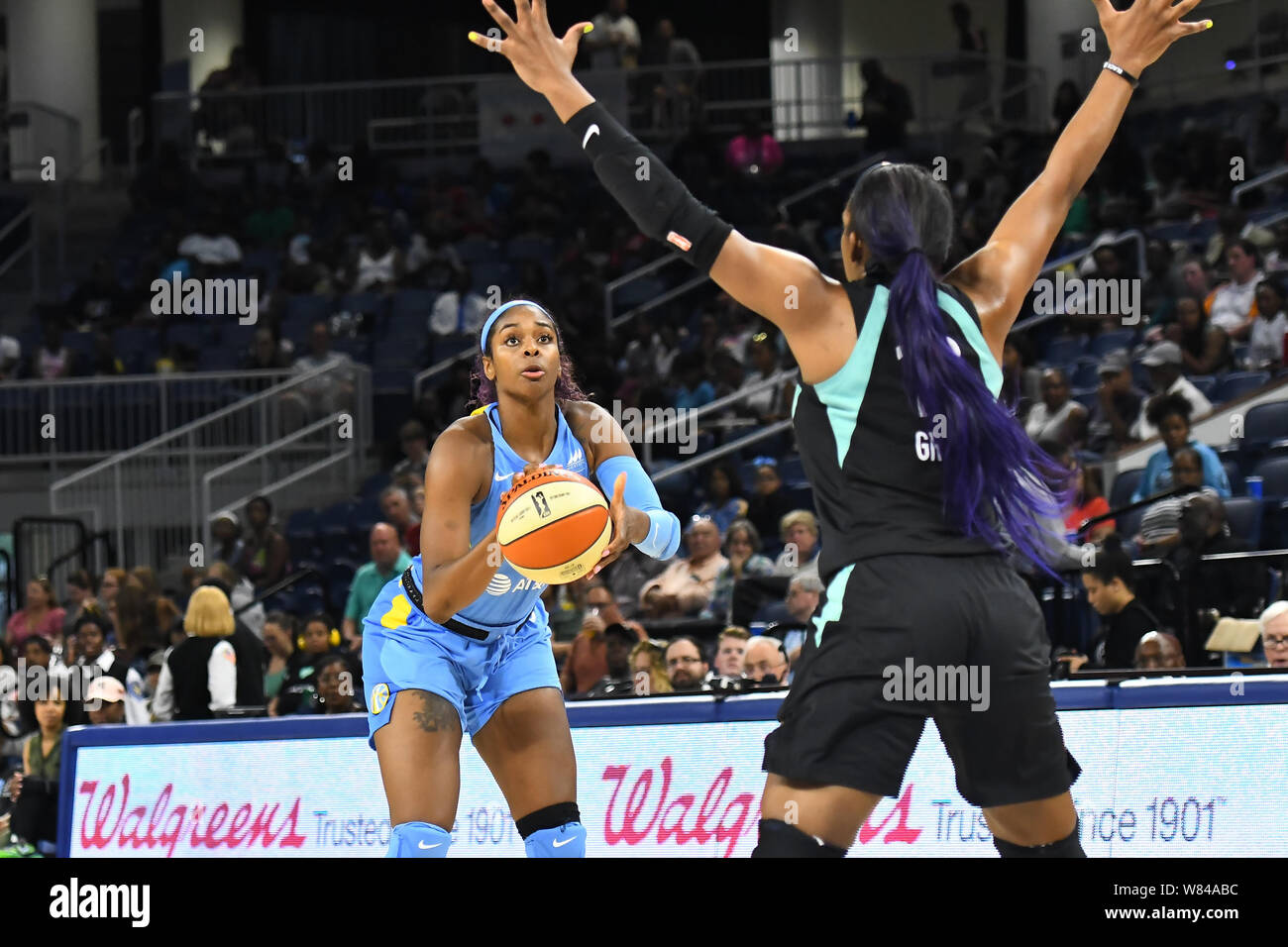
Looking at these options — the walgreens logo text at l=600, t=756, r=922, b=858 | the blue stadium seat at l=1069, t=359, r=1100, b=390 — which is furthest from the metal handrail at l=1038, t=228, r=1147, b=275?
the walgreens logo text at l=600, t=756, r=922, b=858

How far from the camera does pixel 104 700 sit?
9875mm

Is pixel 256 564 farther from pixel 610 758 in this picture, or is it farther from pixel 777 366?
pixel 610 758

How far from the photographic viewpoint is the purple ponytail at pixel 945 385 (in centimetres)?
332

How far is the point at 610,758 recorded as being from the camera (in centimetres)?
711

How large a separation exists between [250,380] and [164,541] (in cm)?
163

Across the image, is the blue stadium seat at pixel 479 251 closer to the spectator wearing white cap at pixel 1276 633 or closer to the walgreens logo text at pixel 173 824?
the walgreens logo text at pixel 173 824

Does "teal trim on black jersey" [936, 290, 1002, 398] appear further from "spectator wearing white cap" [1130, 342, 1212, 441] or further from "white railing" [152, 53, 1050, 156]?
"white railing" [152, 53, 1050, 156]

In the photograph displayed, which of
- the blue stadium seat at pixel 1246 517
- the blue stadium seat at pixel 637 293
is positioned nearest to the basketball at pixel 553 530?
the blue stadium seat at pixel 1246 517

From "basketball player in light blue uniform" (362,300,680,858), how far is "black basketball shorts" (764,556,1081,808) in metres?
1.34

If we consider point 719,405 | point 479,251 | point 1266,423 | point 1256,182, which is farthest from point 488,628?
point 479,251

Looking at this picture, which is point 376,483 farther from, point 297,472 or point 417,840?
point 417,840

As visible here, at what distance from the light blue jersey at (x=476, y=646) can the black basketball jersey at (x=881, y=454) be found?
1634 millimetres

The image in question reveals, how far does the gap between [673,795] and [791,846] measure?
12.5 feet

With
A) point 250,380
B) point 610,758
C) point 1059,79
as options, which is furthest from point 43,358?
point 610,758
